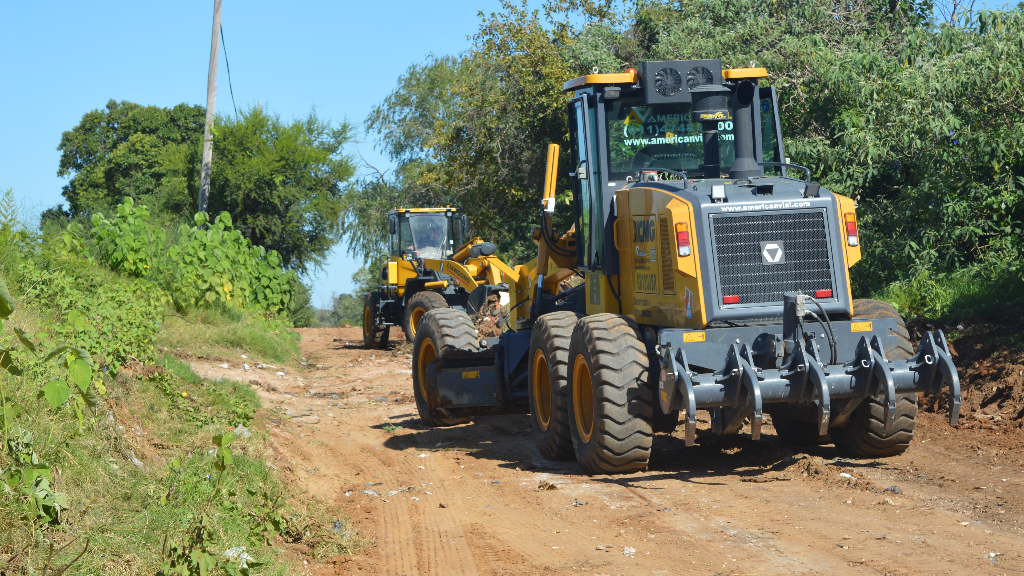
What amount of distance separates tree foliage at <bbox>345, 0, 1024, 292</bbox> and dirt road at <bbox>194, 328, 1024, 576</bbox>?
190 inches

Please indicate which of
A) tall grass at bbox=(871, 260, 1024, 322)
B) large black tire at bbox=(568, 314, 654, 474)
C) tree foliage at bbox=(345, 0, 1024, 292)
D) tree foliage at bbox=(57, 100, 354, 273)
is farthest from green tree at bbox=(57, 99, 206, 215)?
large black tire at bbox=(568, 314, 654, 474)

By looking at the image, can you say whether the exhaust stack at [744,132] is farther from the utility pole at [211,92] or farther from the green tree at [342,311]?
the green tree at [342,311]

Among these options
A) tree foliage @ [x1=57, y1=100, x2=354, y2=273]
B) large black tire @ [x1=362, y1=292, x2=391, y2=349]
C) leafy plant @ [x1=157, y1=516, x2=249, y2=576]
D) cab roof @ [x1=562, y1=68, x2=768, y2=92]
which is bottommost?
leafy plant @ [x1=157, y1=516, x2=249, y2=576]

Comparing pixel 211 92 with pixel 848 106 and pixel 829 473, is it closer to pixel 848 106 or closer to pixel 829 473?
pixel 848 106

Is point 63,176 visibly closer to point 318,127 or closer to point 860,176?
point 318,127

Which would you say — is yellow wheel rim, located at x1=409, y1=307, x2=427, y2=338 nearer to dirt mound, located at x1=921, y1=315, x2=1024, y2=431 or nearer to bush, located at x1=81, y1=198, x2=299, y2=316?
bush, located at x1=81, y1=198, x2=299, y2=316

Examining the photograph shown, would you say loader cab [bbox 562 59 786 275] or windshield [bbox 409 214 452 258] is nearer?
loader cab [bbox 562 59 786 275]

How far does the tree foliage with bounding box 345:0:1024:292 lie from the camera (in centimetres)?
1309

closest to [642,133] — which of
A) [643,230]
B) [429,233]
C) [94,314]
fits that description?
[643,230]

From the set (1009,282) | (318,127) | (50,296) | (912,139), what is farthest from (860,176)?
(318,127)

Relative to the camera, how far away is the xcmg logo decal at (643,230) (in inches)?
314

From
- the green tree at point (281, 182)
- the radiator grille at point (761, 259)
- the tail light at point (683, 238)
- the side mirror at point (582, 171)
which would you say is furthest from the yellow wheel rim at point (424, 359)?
the green tree at point (281, 182)

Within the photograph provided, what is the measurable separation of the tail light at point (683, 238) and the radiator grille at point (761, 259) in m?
0.21

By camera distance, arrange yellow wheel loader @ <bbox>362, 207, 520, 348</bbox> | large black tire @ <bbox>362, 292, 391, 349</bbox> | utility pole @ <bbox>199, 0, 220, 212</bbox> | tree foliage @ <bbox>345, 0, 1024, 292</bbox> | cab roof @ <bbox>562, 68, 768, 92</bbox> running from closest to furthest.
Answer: cab roof @ <bbox>562, 68, 768, 92</bbox>
tree foliage @ <bbox>345, 0, 1024, 292</bbox>
yellow wheel loader @ <bbox>362, 207, 520, 348</bbox>
large black tire @ <bbox>362, 292, 391, 349</bbox>
utility pole @ <bbox>199, 0, 220, 212</bbox>
